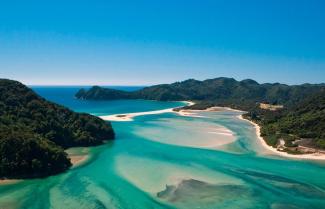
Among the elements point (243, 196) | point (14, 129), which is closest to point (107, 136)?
point (14, 129)

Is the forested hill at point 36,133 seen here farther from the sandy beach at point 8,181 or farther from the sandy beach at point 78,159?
the sandy beach at point 78,159

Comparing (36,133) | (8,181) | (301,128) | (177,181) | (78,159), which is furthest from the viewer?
(301,128)

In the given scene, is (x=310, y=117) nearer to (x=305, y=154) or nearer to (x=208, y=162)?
(x=305, y=154)

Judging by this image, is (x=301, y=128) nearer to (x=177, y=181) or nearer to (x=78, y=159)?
(x=177, y=181)

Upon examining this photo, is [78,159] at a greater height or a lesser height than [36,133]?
lesser

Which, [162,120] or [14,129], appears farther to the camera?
[162,120]

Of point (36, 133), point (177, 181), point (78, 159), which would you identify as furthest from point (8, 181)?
point (177, 181)

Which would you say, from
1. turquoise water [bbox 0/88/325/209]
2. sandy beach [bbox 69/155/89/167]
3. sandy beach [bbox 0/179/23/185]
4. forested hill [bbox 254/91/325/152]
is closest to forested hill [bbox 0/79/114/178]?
sandy beach [bbox 0/179/23/185]
